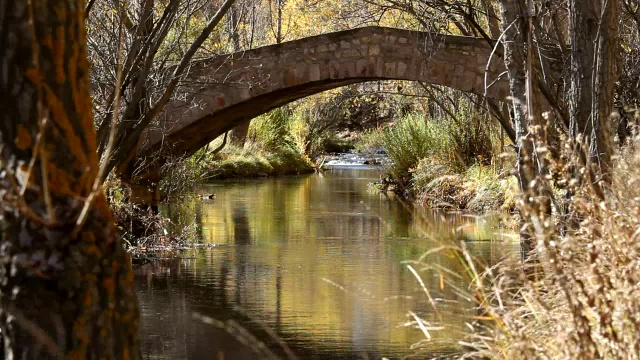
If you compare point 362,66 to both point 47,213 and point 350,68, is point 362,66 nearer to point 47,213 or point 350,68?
point 350,68

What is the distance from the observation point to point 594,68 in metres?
6.56

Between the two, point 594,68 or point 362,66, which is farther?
point 362,66

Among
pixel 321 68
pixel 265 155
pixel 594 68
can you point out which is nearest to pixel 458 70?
pixel 321 68

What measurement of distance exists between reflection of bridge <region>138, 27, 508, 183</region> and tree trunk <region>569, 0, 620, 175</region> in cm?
706

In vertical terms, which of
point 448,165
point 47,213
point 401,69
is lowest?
point 47,213

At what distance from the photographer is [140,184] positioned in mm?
13820

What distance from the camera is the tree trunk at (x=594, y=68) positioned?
6320mm

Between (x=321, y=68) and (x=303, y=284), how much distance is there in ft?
17.6

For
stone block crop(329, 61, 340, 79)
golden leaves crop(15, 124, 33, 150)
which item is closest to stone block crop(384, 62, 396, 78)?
stone block crop(329, 61, 340, 79)

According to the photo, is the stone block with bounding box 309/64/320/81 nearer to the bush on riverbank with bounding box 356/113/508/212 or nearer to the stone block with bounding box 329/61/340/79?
the stone block with bounding box 329/61/340/79

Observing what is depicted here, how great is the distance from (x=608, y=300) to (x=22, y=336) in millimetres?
1724

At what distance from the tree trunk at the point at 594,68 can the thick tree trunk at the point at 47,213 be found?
155 inches

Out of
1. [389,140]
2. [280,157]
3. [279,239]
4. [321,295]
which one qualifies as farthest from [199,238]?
[280,157]

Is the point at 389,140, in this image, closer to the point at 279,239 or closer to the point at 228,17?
the point at 228,17
